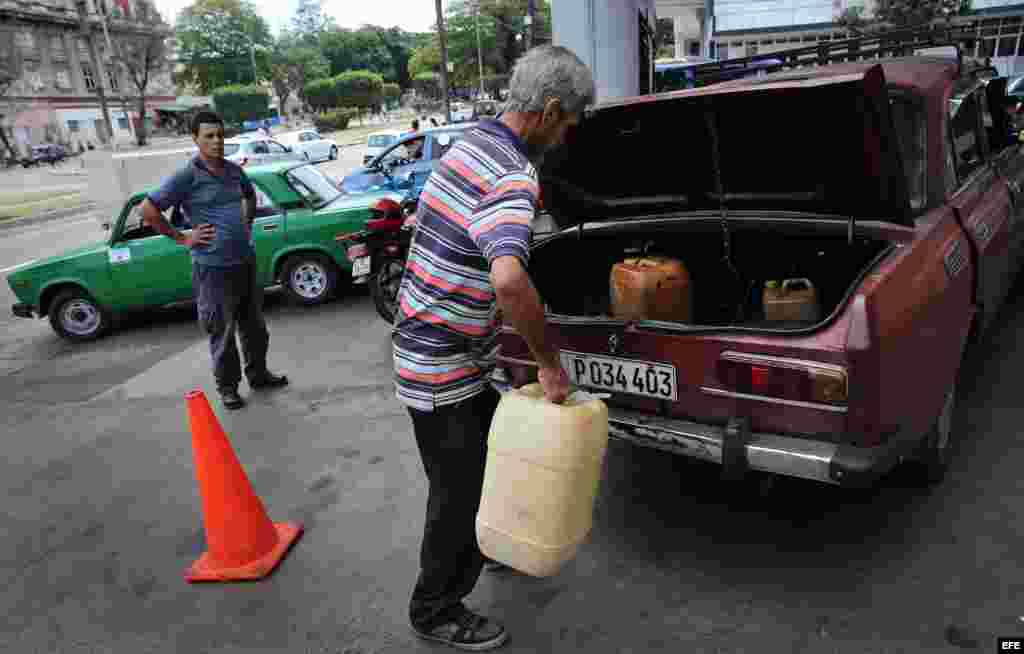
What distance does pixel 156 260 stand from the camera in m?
6.80

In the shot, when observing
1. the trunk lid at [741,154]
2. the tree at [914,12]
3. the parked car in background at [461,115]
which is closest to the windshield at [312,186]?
the trunk lid at [741,154]

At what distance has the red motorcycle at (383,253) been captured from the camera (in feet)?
20.1

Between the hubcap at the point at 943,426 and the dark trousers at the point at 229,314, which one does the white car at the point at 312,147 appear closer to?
the dark trousers at the point at 229,314

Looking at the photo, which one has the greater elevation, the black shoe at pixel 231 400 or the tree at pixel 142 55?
the tree at pixel 142 55

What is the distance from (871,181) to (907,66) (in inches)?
49.0

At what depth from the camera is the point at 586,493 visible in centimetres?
206

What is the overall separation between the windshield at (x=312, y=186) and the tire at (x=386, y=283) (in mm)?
1364

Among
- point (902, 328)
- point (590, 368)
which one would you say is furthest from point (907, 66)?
point (590, 368)

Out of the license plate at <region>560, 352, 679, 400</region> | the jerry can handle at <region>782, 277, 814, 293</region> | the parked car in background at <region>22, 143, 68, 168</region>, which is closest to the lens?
the license plate at <region>560, 352, 679, 400</region>

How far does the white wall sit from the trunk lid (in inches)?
177

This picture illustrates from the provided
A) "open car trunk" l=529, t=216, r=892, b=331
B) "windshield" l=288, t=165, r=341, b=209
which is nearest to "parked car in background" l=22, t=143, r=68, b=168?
"windshield" l=288, t=165, r=341, b=209

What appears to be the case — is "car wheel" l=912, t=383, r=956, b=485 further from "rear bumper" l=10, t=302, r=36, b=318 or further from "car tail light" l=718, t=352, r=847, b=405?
"rear bumper" l=10, t=302, r=36, b=318

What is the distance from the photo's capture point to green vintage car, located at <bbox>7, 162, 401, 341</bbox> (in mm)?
6801

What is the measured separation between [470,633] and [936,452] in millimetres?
2052
